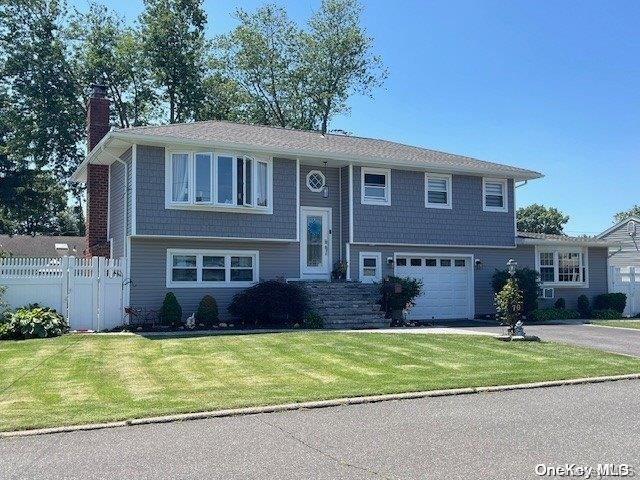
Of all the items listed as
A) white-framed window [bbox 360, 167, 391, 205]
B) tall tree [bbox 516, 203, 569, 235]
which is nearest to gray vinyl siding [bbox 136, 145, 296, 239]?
white-framed window [bbox 360, 167, 391, 205]

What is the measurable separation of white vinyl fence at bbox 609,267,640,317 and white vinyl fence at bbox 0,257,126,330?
1994 centimetres

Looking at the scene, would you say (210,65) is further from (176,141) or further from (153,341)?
(153,341)

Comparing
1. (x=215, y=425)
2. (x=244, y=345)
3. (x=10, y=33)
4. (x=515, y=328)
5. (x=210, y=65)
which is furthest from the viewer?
(x=210, y=65)

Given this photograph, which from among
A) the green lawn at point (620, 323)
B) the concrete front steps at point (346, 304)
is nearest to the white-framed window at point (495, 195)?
the green lawn at point (620, 323)

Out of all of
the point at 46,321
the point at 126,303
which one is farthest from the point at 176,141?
the point at 46,321

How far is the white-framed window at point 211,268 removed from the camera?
19.1 meters

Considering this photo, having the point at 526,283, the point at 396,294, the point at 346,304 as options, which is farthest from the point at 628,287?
the point at 346,304

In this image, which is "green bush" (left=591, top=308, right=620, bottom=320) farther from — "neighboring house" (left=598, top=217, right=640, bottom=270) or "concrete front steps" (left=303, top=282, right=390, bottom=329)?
"neighboring house" (left=598, top=217, right=640, bottom=270)

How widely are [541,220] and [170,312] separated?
64522 millimetres

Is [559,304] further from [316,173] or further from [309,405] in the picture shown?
[309,405]

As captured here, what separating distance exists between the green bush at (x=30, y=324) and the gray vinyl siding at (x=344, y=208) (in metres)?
9.33

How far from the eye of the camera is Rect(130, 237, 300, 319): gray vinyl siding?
18469mm

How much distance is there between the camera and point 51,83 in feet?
117

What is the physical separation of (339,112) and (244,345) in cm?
3106
